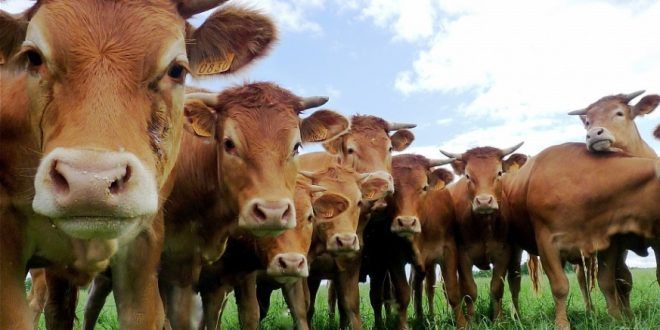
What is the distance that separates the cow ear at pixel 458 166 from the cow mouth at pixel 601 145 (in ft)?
6.89

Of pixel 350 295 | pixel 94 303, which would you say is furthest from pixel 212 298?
pixel 350 295

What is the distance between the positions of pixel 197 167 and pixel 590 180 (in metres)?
4.67

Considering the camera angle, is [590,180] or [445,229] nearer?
[590,180]

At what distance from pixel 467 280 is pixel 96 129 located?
298 inches

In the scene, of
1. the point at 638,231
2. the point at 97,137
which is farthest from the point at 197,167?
the point at 638,231

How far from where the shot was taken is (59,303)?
571 cm

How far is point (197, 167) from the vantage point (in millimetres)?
5801

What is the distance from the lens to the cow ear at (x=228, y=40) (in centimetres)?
395

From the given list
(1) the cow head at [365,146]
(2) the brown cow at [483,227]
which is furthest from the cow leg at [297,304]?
(2) the brown cow at [483,227]

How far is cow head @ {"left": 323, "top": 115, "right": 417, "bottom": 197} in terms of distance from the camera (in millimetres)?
8929

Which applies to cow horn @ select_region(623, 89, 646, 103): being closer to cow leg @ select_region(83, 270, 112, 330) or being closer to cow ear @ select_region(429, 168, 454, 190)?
cow ear @ select_region(429, 168, 454, 190)

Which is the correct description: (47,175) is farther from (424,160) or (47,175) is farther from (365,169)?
(424,160)

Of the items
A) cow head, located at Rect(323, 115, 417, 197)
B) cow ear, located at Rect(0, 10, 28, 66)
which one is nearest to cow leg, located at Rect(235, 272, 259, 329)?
cow head, located at Rect(323, 115, 417, 197)

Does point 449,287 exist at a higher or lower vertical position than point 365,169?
lower
